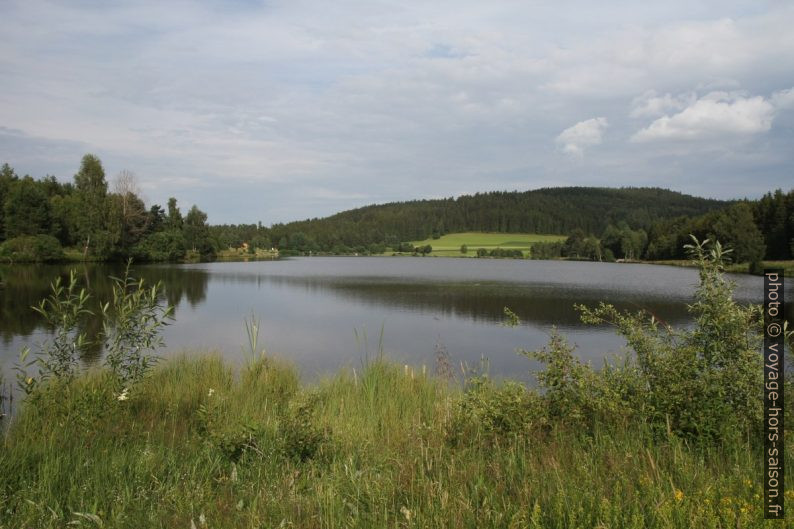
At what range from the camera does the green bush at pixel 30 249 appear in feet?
197

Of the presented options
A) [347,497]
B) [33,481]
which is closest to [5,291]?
[33,481]

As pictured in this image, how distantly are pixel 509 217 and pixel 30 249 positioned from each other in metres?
141

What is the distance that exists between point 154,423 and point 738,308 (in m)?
7.46

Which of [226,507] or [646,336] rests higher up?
[646,336]

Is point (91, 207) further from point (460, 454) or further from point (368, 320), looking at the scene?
point (460, 454)

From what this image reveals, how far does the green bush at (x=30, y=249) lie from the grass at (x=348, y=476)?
68.2m

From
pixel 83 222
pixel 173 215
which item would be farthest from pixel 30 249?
pixel 173 215

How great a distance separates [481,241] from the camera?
503 feet

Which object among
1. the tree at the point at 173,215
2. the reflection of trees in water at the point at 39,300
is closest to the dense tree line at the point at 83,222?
the tree at the point at 173,215

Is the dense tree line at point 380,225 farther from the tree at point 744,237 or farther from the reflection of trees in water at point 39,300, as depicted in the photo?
the reflection of trees in water at point 39,300

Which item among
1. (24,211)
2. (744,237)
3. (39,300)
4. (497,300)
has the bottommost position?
(497,300)

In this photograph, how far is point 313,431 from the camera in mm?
5445

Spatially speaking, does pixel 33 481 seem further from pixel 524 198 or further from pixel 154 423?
pixel 524 198

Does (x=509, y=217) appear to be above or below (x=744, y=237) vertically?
above
